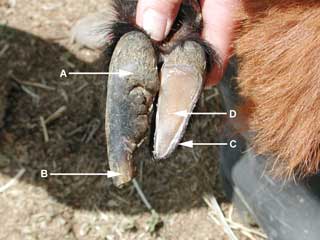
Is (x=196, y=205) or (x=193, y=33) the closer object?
(x=193, y=33)

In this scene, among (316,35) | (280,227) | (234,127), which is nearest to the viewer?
(316,35)

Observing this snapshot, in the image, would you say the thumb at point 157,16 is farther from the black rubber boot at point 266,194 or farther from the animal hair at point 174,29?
the black rubber boot at point 266,194

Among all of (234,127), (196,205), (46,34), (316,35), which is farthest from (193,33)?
(46,34)

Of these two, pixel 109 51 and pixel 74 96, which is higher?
pixel 109 51

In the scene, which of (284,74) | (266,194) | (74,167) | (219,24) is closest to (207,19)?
(219,24)

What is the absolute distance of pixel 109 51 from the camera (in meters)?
1.04

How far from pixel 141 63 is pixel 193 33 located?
10 cm

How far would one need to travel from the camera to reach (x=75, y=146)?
1738mm

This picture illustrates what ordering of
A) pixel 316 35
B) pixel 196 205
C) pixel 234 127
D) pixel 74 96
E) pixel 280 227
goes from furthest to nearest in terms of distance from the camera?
1. pixel 74 96
2. pixel 196 205
3. pixel 280 227
4. pixel 234 127
5. pixel 316 35

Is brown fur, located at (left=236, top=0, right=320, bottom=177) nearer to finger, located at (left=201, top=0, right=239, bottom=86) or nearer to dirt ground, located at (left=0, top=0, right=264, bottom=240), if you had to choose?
finger, located at (left=201, top=0, right=239, bottom=86)

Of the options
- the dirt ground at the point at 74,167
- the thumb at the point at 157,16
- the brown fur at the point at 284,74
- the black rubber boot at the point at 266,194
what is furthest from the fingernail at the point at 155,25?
the dirt ground at the point at 74,167

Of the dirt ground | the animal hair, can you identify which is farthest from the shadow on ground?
the animal hair

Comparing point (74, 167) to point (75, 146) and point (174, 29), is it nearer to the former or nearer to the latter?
point (75, 146)

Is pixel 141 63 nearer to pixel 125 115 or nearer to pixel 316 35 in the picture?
pixel 125 115
